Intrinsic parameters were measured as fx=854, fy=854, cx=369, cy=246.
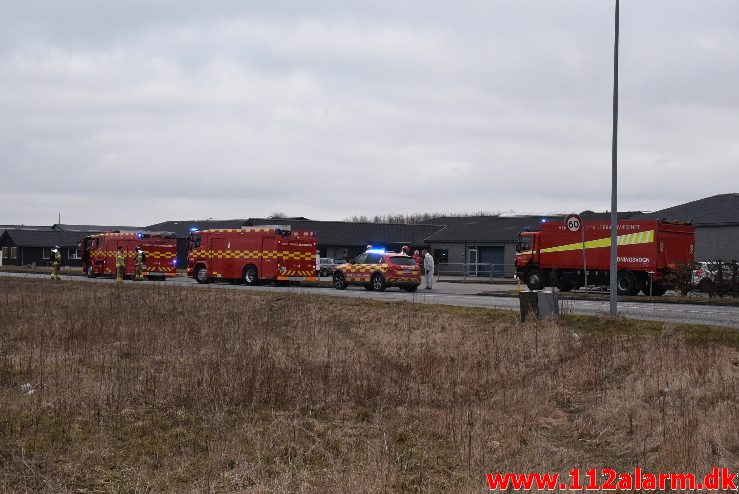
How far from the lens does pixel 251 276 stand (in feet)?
123

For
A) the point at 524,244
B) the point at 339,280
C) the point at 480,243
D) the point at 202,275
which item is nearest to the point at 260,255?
the point at 202,275

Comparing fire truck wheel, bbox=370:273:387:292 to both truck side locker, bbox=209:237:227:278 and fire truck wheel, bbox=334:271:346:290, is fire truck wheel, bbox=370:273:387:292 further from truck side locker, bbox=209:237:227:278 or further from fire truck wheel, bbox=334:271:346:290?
truck side locker, bbox=209:237:227:278

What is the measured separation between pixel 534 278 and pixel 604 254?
3509 mm

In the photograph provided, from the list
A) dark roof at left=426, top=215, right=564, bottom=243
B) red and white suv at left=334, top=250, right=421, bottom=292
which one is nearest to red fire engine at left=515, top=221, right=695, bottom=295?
red and white suv at left=334, top=250, right=421, bottom=292

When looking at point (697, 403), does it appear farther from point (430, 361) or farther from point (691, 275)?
point (691, 275)

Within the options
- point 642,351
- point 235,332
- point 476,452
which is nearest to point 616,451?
point 476,452

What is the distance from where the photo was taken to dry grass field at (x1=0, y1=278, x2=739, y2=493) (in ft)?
30.4

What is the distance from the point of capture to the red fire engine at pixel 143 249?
44.2 metres

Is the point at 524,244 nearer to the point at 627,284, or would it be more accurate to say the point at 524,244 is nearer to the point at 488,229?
the point at 627,284

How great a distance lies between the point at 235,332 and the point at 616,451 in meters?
11.2

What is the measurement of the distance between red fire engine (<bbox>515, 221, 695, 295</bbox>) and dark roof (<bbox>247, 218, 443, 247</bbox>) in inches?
1476

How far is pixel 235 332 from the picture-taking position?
1952 cm

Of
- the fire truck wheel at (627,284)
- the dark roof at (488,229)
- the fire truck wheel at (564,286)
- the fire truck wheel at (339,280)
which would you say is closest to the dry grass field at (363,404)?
the fire truck wheel at (627,284)

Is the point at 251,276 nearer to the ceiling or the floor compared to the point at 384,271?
nearer to the floor
